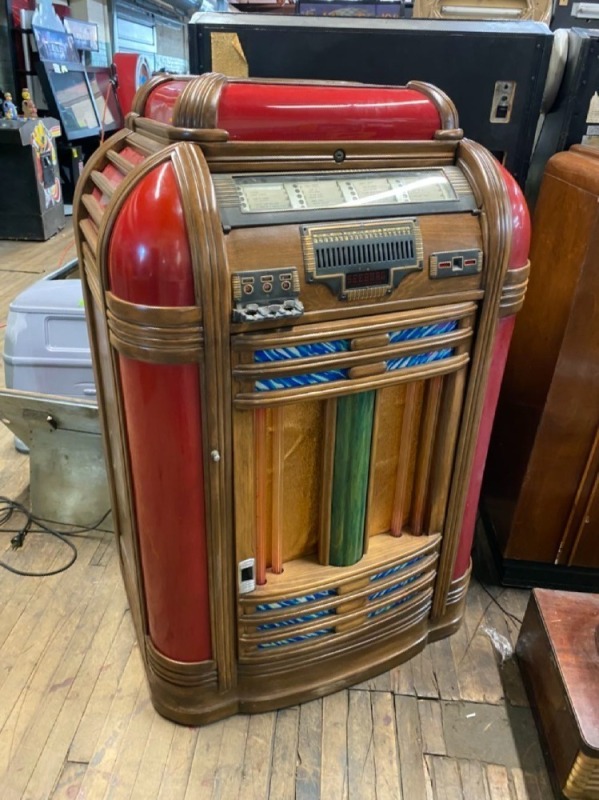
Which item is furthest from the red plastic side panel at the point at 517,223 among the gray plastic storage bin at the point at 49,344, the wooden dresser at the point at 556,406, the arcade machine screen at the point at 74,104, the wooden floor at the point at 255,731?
the arcade machine screen at the point at 74,104

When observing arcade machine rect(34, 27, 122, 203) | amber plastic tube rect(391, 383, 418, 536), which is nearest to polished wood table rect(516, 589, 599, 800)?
amber plastic tube rect(391, 383, 418, 536)

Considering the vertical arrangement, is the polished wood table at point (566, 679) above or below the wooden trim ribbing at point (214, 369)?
below

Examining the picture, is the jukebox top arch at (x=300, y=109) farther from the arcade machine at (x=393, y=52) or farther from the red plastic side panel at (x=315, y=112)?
the arcade machine at (x=393, y=52)

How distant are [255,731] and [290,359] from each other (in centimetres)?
100

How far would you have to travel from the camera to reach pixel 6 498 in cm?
234

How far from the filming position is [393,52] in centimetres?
181

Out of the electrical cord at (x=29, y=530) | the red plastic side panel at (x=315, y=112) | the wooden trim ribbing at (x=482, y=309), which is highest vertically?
the red plastic side panel at (x=315, y=112)

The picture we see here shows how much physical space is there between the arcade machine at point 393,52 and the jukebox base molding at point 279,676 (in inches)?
60.2

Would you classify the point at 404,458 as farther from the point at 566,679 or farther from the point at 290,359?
the point at 566,679

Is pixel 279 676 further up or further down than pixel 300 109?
further down

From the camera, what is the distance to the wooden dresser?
162 centimetres

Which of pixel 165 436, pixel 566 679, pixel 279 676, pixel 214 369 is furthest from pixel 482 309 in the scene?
pixel 279 676

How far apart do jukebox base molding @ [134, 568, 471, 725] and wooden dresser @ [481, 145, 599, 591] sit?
0.47 m

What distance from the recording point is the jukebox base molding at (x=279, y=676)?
1523mm
